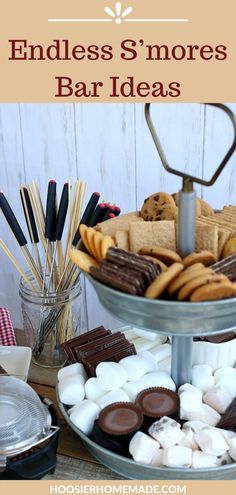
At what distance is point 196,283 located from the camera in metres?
0.63

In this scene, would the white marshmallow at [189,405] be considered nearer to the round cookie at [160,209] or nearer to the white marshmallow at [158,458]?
the white marshmallow at [158,458]

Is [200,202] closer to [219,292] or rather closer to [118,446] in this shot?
[219,292]

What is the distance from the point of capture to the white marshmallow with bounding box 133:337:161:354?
92cm

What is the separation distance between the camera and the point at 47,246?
1015 mm

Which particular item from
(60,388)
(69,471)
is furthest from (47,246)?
(69,471)

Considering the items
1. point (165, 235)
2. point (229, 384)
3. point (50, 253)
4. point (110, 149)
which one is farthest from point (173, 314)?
point (110, 149)

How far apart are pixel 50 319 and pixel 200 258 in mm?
422

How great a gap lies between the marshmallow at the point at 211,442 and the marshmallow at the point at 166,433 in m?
0.02

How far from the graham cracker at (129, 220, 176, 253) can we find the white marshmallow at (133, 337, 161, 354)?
0.77 feet

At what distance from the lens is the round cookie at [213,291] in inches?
24.4

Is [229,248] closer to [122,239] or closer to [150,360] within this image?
[122,239]

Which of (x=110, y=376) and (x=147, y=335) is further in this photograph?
(x=147, y=335)

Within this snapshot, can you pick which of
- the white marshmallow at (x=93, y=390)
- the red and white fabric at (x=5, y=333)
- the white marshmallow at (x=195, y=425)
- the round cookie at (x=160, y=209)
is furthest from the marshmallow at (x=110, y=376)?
the red and white fabric at (x=5, y=333)

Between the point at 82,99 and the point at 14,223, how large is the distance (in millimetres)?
416
